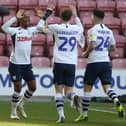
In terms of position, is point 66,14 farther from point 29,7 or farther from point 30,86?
point 29,7

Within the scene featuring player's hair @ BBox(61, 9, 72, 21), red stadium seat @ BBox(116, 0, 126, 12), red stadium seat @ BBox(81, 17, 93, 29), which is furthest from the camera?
red stadium seat @ BBox(116, 0, 126, 12)

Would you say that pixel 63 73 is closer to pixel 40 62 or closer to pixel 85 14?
pixel 40 62

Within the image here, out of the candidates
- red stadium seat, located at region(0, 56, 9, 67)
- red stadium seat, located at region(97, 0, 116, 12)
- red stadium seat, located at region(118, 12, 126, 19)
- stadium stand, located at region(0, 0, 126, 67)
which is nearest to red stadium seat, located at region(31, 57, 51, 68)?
red stadium seat, located at region(0, 56, 9, 67)

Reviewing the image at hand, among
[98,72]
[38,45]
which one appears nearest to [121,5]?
[38,45]

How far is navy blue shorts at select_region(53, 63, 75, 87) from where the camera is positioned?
8.56 meters

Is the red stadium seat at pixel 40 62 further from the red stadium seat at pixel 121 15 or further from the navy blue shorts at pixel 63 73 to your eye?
the navy blue shorts at pixel 63 73

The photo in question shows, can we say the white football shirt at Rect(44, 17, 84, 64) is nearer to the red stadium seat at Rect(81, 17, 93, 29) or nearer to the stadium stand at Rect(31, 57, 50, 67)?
the stadium stand at Rect(31, 57, 50, 67)

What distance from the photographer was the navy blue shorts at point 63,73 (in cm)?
856

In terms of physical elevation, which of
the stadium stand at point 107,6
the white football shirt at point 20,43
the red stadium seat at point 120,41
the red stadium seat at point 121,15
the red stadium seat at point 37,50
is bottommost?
the red stadium seat at point 37,50

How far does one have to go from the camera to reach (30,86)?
934 cm

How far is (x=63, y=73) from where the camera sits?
28.3ft

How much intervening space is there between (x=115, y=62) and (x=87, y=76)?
7.08 m

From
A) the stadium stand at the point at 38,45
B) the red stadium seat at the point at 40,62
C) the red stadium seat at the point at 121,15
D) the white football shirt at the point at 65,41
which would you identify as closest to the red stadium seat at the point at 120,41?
the red stadium seat at the point at 121,15

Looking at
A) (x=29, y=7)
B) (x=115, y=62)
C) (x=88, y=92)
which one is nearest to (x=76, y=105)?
(x=88, y=92)
